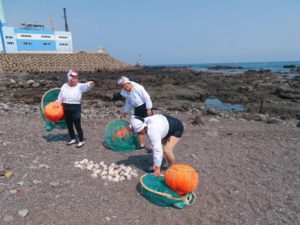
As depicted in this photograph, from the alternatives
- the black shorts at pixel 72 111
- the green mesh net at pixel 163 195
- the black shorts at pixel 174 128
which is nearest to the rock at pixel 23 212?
the green mesh net at pixel 163 195

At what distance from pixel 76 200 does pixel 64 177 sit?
85cm

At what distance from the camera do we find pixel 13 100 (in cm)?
1434

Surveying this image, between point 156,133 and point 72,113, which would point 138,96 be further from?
point 156,133

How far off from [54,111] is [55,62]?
39125 mm

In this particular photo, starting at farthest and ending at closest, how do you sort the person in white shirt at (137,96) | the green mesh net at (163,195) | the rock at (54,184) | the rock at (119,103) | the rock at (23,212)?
the rock at (119,103) → the person in white shirt at (137,96) → the rock at (54,184) → the green mesh net at (163,195) → the rock at (23,212)

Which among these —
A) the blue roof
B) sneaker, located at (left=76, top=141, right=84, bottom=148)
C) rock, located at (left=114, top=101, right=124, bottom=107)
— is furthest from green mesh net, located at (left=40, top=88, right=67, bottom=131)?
the blue roof

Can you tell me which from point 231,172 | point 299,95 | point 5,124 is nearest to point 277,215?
point 231,172

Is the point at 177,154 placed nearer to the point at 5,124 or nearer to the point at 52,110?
the point at 52,110

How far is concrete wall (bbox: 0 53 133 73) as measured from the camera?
122 ft

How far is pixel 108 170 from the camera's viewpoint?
493 cm

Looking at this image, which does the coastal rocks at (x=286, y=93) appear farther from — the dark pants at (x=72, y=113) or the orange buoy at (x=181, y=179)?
the orange buoy at (x=181, y=179)

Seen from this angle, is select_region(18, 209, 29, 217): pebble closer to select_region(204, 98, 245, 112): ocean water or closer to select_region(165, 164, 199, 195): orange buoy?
select_region(165, 164, 199, 195): orange buoy

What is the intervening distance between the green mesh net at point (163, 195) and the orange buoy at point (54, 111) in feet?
9.48

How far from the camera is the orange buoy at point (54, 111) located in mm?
5766
